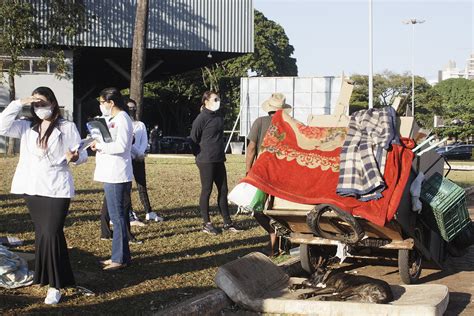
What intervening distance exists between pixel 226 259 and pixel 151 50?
3125cm

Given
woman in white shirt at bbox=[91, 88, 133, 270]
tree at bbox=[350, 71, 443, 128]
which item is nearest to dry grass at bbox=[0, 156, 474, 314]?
woman in white shirt at bbox=[91, 88, 133, 270]

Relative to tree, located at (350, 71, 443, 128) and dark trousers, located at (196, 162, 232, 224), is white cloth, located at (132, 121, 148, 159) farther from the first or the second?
tree, located at (350, 71, 443, 128)

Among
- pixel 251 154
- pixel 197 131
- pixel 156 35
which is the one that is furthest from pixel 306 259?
pixel 156 35

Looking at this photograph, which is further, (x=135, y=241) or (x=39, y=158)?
(x=135, y=241)

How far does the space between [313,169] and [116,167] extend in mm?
2111

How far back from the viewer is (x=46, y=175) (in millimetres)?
6523

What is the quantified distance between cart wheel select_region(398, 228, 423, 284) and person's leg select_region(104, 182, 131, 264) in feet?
9.57

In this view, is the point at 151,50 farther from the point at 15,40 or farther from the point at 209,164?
the point at 209,164

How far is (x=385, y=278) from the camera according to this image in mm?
8742

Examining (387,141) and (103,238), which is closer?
(387,141)

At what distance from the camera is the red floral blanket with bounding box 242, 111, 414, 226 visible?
24.1 ft

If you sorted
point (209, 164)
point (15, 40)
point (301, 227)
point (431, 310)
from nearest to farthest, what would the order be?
point (431, 310) < point (301, 227) < point (209, 164) < point (15, 40)

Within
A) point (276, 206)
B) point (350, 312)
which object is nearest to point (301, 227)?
point (276, 206)

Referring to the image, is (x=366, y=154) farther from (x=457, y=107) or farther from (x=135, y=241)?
(x=457, y=107)
